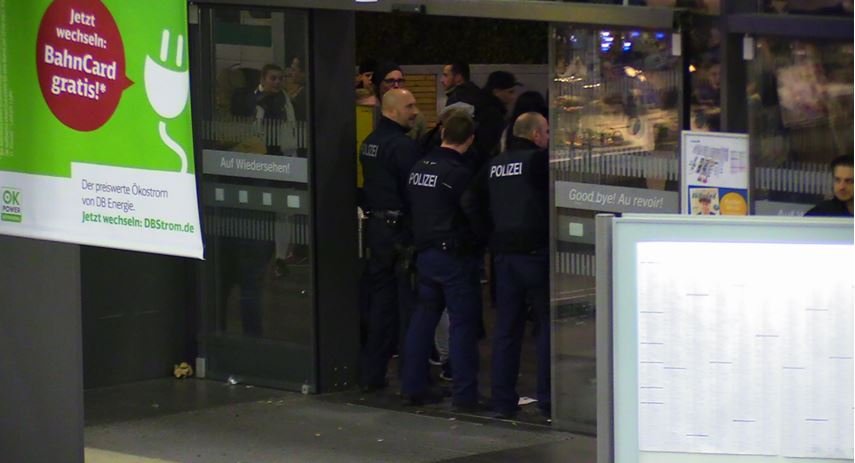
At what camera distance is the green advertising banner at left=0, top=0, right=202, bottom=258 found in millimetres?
5102

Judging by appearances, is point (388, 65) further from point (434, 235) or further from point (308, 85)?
point (434, 235)

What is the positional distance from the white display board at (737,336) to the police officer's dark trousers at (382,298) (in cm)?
538

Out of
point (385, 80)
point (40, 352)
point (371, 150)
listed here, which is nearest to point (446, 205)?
point (371, 150)

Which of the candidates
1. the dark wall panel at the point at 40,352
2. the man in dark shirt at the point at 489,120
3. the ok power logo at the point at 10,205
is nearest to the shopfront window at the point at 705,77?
the man in dark shirt at the point at 489,120

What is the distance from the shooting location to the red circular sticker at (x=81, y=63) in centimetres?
531

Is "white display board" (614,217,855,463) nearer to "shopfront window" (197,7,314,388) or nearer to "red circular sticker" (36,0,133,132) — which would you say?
"red circular sticker" (36,0,133,132)

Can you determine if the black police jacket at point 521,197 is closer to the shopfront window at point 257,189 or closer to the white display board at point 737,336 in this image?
the shopfront window at point 257,189

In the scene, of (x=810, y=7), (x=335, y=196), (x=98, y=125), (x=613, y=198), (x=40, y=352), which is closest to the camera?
(x=98, y=125)

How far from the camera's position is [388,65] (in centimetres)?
1093

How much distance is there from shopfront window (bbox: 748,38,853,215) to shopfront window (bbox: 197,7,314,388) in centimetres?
304

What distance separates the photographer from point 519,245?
850 centimetres

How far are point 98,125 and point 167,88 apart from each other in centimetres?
41

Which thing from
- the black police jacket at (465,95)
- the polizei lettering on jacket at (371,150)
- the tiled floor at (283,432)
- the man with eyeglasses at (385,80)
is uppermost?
the man with eyeglasses at (385,80)

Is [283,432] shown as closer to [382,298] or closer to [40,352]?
[382,298]
